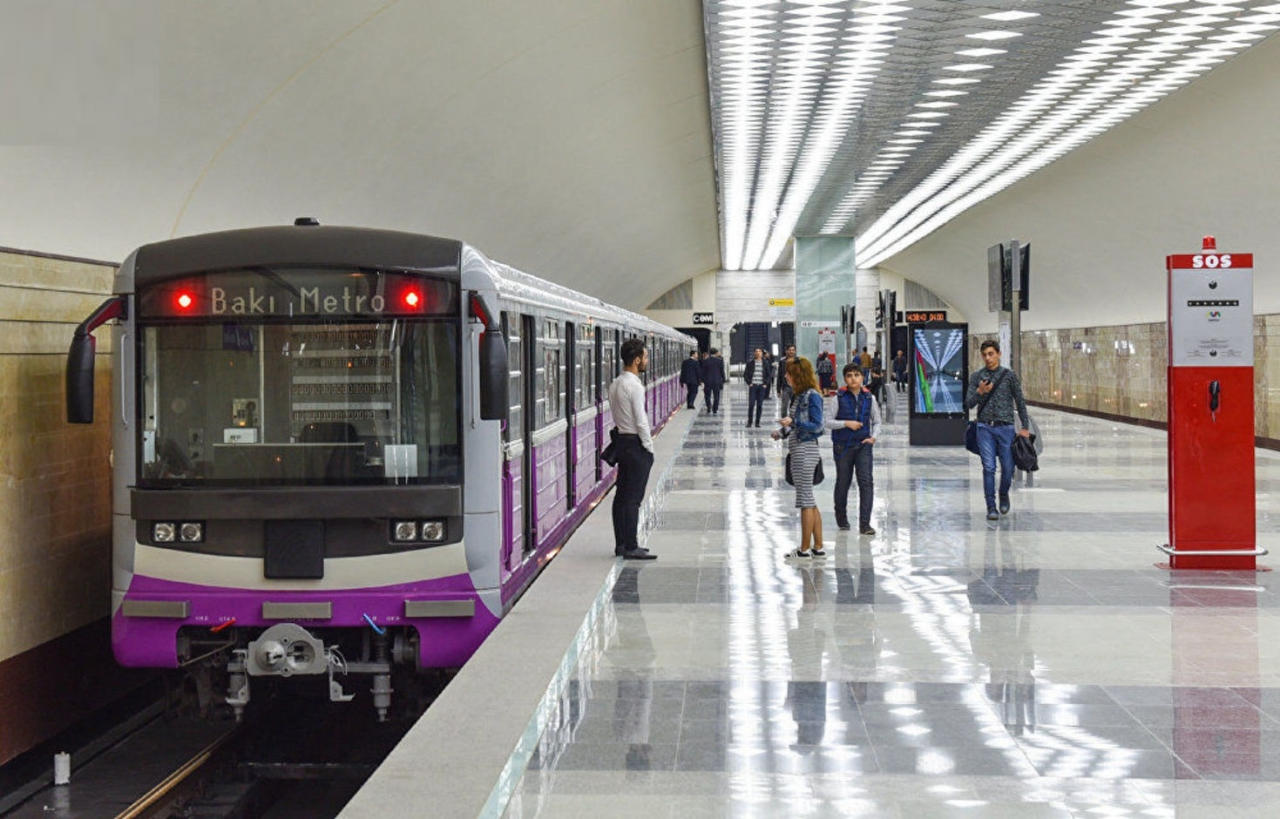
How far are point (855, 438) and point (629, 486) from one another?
285 centimetres

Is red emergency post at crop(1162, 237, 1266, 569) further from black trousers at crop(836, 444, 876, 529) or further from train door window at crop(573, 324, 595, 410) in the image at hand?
train door window at crop(573, 324, 595, 410)

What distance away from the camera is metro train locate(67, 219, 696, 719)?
29.3 feet

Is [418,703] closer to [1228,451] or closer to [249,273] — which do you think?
[249,273]

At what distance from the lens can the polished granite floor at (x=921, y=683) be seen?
20.7 feet

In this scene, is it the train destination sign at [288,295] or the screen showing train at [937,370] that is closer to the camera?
the train destination sign at [288,295]

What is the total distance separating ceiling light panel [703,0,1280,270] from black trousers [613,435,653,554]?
714 centimetres

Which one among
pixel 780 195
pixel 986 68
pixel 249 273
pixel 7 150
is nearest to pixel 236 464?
pixel 249 273

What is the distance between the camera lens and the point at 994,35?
20.5 meters

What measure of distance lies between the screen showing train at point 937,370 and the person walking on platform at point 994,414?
11497 mm

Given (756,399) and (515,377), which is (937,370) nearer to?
(756,399)

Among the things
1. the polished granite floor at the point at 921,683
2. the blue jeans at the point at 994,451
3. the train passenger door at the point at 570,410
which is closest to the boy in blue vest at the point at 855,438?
the polished granite floor at the point at 921,683

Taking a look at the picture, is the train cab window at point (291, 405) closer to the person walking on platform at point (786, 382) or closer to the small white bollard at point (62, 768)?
the small white bollard at point (62, 768)

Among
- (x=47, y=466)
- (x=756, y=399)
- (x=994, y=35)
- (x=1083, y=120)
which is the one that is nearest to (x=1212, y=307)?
(x=47, y=466)

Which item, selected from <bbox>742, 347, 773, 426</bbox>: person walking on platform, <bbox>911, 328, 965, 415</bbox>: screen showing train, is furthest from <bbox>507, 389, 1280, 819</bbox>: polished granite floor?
<bbox>742, 347, 773, 426</bbox>: person walking on platform
